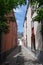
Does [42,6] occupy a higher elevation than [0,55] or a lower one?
higher

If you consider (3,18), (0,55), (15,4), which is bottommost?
(0,55)

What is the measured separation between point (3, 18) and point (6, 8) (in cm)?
132

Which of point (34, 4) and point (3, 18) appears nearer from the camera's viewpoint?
point (3, 18)

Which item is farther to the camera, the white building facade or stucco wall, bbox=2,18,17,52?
stucco wall, bbox=2,18,17,52

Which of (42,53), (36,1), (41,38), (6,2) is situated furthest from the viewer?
(41,38)

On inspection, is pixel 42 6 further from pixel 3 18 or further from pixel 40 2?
pixel 3 18

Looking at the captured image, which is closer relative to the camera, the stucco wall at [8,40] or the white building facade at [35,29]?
the white building facade at [35,29]

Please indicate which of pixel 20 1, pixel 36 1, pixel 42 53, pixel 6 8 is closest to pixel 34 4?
pixel 36 1

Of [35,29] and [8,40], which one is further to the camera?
[8,40]

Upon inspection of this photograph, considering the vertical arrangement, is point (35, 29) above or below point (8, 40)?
above

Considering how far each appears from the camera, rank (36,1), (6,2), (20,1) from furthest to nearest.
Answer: (36,1), (20,1), (6,2)

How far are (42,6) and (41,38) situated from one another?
24.3ft

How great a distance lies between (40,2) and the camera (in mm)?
15148

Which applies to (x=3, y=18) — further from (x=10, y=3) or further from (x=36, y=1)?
(x=36, y=1)
